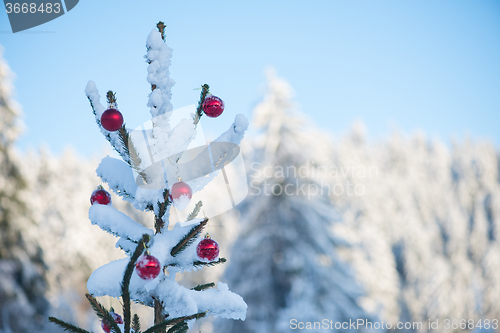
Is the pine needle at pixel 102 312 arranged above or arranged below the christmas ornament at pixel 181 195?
below

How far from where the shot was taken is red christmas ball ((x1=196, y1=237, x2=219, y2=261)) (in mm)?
1351

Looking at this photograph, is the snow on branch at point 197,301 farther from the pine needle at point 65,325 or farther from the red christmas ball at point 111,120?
the red christmas ball at point 111,120

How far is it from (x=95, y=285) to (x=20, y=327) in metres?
12.3

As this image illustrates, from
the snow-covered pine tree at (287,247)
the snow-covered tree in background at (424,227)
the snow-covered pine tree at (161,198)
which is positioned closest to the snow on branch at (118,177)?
the snow-covered pine tree at (161,198)

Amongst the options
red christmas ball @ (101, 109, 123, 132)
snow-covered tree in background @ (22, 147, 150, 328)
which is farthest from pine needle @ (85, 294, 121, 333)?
snow-covered tree in background @ (22, 147, 150, 328)

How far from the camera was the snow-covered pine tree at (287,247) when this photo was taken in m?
8.69

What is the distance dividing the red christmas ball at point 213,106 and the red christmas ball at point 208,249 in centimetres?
61

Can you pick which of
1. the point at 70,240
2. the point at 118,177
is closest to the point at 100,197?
the point at 118,177

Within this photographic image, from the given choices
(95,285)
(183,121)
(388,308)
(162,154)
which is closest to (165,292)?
(95,285)

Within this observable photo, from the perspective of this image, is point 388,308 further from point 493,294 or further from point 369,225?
point 493,294

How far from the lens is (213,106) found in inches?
57.2

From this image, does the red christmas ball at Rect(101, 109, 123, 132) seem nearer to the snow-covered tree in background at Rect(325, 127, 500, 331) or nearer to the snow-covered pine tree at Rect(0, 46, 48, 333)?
the snow-covered tree in background at Rect(325, 127, 500, 331)

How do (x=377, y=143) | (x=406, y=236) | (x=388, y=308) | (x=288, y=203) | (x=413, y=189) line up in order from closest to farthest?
(x=288, y=203) < (x=388, y=308) < (x=406, y=236) < (x=413, y=189) < (x=377, y=143)

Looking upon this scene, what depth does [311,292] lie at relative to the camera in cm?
855
